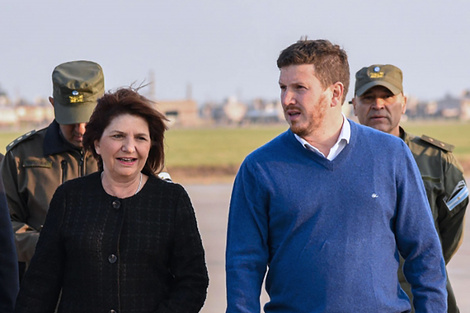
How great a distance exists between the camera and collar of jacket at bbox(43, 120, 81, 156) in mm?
4742

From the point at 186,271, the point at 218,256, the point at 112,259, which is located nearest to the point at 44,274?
the point at 112,259

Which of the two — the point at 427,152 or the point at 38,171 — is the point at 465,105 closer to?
the point at 427,152

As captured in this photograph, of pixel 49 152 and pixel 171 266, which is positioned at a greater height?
pixel 49 152

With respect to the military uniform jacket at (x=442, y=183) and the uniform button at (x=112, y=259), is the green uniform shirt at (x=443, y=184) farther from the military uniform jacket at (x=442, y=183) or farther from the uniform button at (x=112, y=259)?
the uniform button at (x=112, y=259)

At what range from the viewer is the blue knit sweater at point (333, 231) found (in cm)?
352

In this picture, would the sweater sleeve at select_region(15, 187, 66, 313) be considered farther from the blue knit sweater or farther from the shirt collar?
the shirt collar

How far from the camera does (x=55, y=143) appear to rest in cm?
477

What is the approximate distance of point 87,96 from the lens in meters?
4.74

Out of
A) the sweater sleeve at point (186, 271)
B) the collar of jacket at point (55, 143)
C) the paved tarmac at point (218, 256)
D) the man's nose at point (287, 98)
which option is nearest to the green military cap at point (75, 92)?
the collar of jacket at point (55, 143)

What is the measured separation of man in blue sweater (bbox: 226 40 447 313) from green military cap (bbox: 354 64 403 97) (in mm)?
1828

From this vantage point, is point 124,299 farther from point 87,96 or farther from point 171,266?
point 87,96

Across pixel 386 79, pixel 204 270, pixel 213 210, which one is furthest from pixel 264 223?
pixel 213 210

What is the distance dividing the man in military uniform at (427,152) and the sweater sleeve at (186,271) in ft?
6.61

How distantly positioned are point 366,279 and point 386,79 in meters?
2.35
